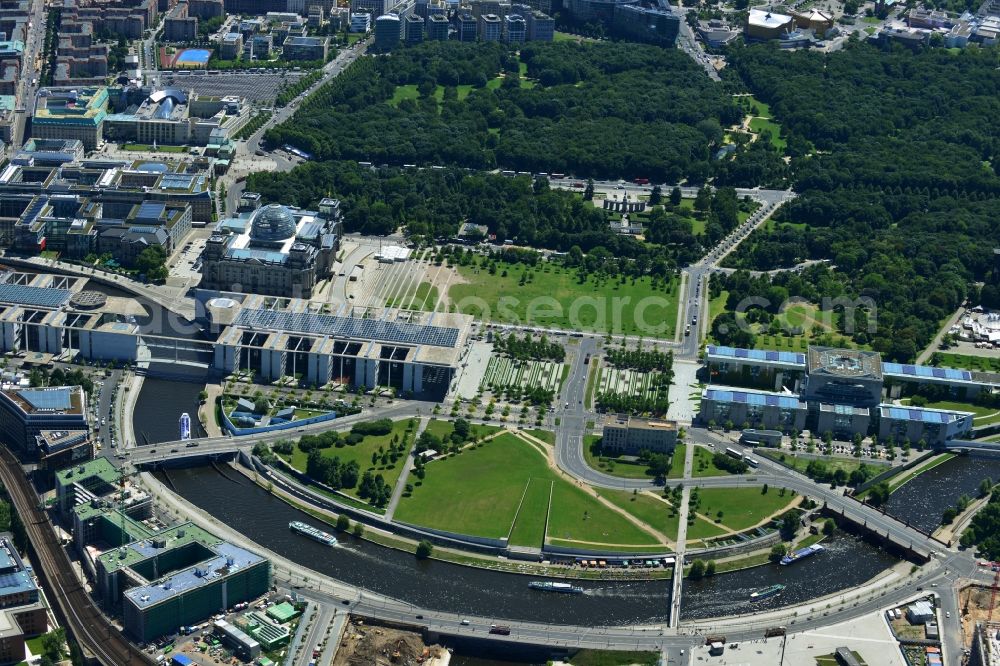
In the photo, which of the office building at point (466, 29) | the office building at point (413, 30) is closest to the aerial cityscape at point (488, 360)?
the office building at point (413, 30)

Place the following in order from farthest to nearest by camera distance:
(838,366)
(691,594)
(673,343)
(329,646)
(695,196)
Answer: (695,196), (673,343), (838,366), (691,594), (329,646)

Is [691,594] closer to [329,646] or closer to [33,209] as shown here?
[329,646]

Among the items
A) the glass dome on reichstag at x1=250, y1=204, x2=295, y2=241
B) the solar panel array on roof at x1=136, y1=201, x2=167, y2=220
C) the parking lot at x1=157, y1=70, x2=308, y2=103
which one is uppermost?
the parking lot at x1=157, y1=70, x2=308, y2=103

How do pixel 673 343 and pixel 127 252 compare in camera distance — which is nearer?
pixel 673 343

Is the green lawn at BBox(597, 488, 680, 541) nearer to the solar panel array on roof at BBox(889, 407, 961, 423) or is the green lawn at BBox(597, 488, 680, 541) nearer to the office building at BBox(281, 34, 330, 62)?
the solar panel array on roof at BBox(889, 407, 961, 423)

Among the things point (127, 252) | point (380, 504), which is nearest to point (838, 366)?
point (380, 504)

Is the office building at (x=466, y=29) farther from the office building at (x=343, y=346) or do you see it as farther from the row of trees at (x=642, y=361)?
the row of trees at (x=642, y=361)

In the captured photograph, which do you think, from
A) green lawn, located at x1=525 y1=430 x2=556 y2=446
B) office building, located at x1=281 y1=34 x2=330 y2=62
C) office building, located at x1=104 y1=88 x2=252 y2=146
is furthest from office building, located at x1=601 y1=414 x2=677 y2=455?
office building, located at x1=281 y1=34 x2=330 y2=62
